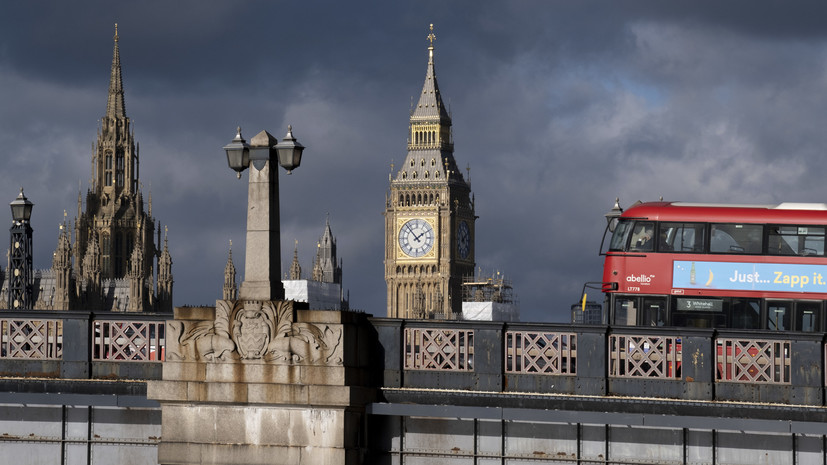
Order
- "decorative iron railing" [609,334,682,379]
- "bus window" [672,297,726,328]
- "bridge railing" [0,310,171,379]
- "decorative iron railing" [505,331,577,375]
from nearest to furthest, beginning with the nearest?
1. "decorative iron railing" [609,334,682,379]
2. "decorative iron railing" [505,331,577,375]
3. "bridge railing" [0,310,171,379]
4. "bus window" [672,297,726,328]

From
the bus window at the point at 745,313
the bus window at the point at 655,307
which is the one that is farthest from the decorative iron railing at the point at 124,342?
the bus window at the point at 745,313

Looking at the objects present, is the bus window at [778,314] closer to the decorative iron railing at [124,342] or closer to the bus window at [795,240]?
the bus window at [795,240]

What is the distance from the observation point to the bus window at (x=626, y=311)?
42953 millimetres

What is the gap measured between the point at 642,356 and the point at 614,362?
52cm

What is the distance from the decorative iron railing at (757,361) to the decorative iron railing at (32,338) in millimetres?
11287

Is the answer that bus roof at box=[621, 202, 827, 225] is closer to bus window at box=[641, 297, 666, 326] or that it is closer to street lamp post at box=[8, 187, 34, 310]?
bus window at box=[641, 297, 666, 326]

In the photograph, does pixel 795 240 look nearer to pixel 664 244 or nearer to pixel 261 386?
pixel 664 244

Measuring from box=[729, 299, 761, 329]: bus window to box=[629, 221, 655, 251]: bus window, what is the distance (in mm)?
3097

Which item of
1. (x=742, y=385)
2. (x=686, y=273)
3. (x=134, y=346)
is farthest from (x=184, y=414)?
(x=686, y=273)

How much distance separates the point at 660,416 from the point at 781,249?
17.5 metres

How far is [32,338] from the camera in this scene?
28297 mm

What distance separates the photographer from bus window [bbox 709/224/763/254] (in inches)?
1651

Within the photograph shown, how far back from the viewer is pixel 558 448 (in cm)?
2636

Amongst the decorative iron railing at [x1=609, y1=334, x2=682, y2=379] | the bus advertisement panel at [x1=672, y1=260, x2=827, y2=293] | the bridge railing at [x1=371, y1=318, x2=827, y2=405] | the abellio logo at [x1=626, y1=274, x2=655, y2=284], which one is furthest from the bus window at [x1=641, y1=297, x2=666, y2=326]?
the decorative iron railing at [x1=609, y1=334, x2=682, y2=379]
